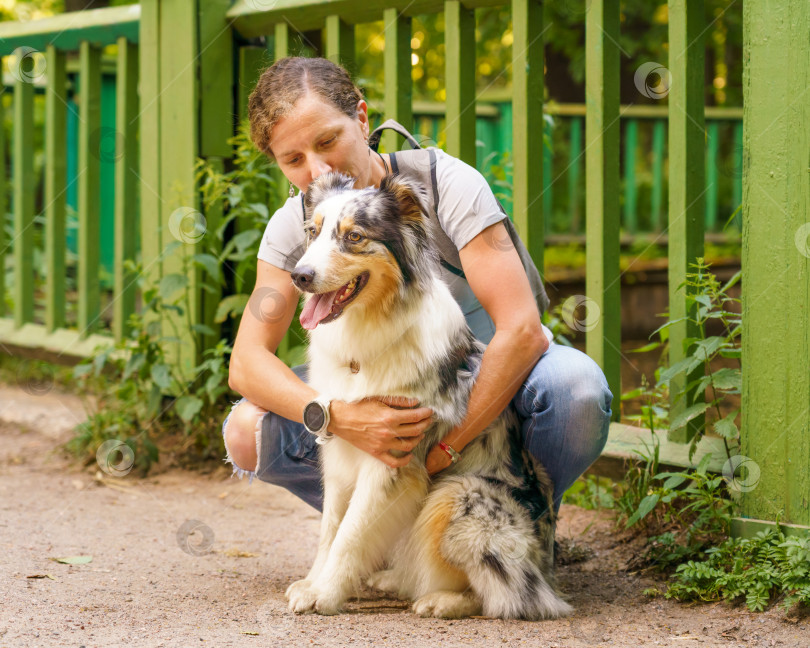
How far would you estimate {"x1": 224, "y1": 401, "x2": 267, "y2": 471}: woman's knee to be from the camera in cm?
287

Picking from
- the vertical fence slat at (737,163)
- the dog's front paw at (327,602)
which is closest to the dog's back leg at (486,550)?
the dog's front paw at (327,602)

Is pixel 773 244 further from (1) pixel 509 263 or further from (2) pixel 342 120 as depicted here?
(2) pixel 342 120

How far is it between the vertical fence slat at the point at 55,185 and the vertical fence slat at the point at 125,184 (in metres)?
0.55

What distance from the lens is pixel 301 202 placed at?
2.79 meters

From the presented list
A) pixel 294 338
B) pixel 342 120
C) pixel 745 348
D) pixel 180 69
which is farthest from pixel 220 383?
pixel 745 348

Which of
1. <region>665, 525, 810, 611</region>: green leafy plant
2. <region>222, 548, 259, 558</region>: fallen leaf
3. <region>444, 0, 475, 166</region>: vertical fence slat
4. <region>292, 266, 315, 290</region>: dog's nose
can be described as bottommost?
<region>222, 548, 259, 558</region>: fallen leaf

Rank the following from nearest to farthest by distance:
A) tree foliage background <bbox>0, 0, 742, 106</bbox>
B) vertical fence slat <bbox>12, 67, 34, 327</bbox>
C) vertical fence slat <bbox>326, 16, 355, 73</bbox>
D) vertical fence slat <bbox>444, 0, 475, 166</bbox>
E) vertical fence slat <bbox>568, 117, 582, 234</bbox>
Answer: vertical fence slat <bbox>444, 0, 475, 166</bbox>
vertical fence slat <bbox>326, 16, 355, 73</bbox>
vertical fence slat <bbox>12, 67, 34, 327</bbox>
vertical fence slat <bbox>568, 117, 582, 234</bbox>
tree foliage background <bbox>0, 0, 742, 106</bbox>


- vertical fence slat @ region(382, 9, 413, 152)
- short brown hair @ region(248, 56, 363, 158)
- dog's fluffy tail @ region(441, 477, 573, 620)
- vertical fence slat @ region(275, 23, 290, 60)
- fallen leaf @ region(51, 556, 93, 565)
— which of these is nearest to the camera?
dog's fluffy tail @ region(441, 477, 573, 620)

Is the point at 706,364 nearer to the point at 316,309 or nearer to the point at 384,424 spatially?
the point at 384,424

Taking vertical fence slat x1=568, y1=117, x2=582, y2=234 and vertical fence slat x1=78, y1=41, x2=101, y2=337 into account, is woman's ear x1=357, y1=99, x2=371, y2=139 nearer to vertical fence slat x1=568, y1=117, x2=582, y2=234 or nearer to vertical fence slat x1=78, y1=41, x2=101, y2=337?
vertical fence slat x1=78, y1=41, x2=101, y2=337

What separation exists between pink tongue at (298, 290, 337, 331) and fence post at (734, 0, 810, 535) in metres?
1.29

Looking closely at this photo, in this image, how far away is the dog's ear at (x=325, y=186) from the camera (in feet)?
8.21

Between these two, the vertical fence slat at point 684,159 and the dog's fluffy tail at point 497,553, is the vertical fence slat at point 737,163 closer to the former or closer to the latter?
the vertical fence slat at point 684,159

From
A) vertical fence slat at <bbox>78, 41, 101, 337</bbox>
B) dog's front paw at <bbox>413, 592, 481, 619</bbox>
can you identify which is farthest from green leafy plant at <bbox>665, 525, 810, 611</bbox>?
vertical fence slat at <bbox>78, 41, 101, 337</bbox>
